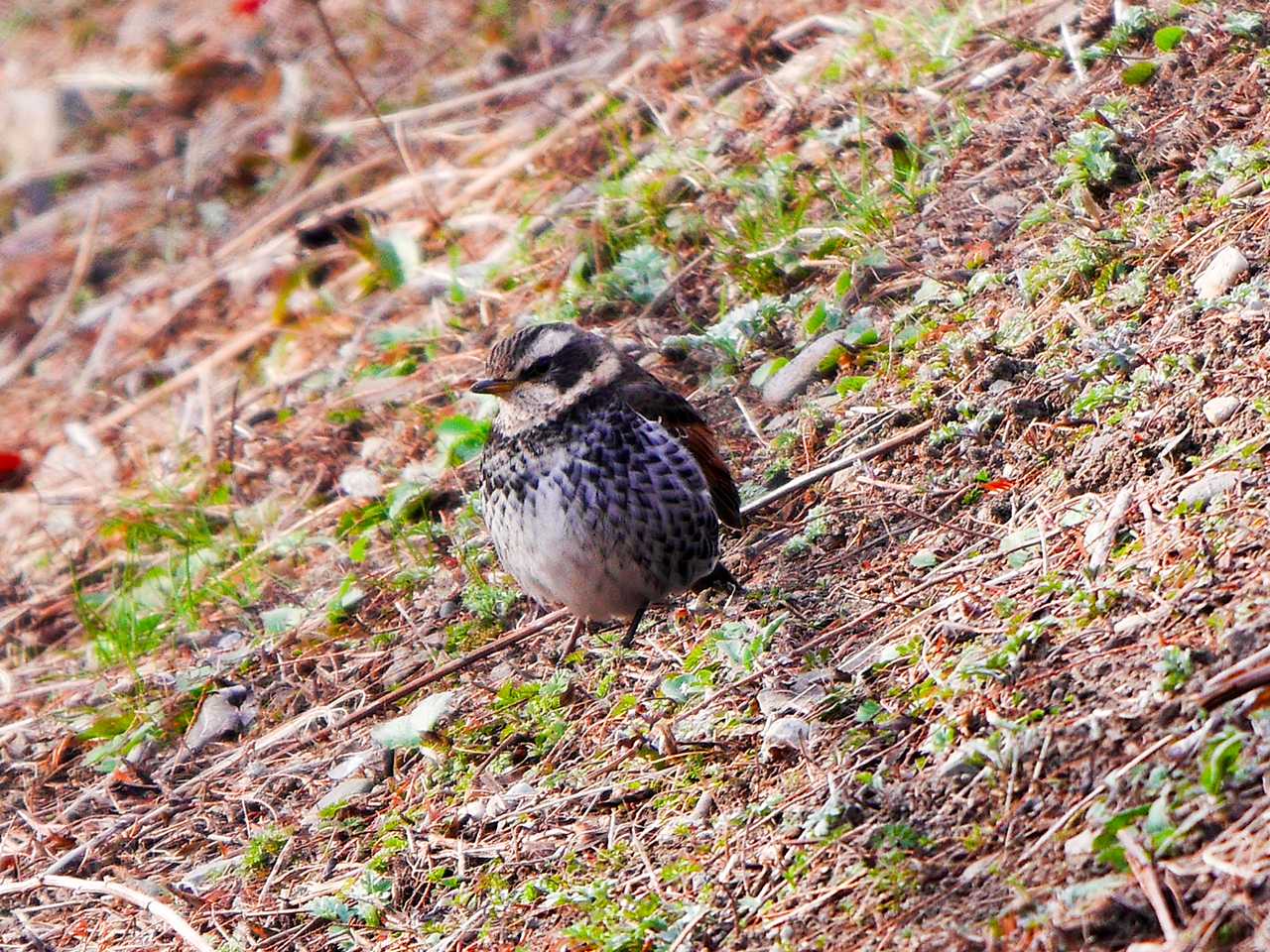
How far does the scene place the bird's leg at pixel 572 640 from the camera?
189 inches

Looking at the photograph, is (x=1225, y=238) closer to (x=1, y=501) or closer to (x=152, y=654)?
(x=152, y=654)

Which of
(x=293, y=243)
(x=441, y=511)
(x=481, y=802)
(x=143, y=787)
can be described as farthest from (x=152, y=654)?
(x=293, y=243)

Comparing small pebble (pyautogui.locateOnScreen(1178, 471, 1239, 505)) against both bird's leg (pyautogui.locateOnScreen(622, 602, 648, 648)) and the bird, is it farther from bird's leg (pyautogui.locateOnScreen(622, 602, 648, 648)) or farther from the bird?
bird's leg (pyautogui.locateOnScreen(622, 602, 648, 648))

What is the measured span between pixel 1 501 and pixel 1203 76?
20.1 feet

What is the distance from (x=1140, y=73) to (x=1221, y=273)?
137 centimetres

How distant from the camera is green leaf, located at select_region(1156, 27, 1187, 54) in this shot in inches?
216

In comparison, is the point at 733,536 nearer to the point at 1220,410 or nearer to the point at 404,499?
the point at 404,499

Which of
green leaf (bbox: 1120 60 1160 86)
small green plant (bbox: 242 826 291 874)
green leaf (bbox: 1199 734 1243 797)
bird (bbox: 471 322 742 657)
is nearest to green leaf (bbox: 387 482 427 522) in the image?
bird (bbox: 471 322 742 657)

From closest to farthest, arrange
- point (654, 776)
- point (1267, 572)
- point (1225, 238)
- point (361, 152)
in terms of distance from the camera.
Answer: point (1267, 572), point (654, 776), point (1225, 238), point (361, 152)

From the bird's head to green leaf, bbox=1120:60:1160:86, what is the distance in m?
2.24

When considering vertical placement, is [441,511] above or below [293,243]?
below

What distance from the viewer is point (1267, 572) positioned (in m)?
3.35

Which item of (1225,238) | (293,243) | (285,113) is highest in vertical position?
(285,113)

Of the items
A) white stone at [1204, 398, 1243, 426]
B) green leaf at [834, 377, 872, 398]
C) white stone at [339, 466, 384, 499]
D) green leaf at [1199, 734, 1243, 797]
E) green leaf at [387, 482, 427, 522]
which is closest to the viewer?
green leaf at [1199, 734, 1243, 797]
